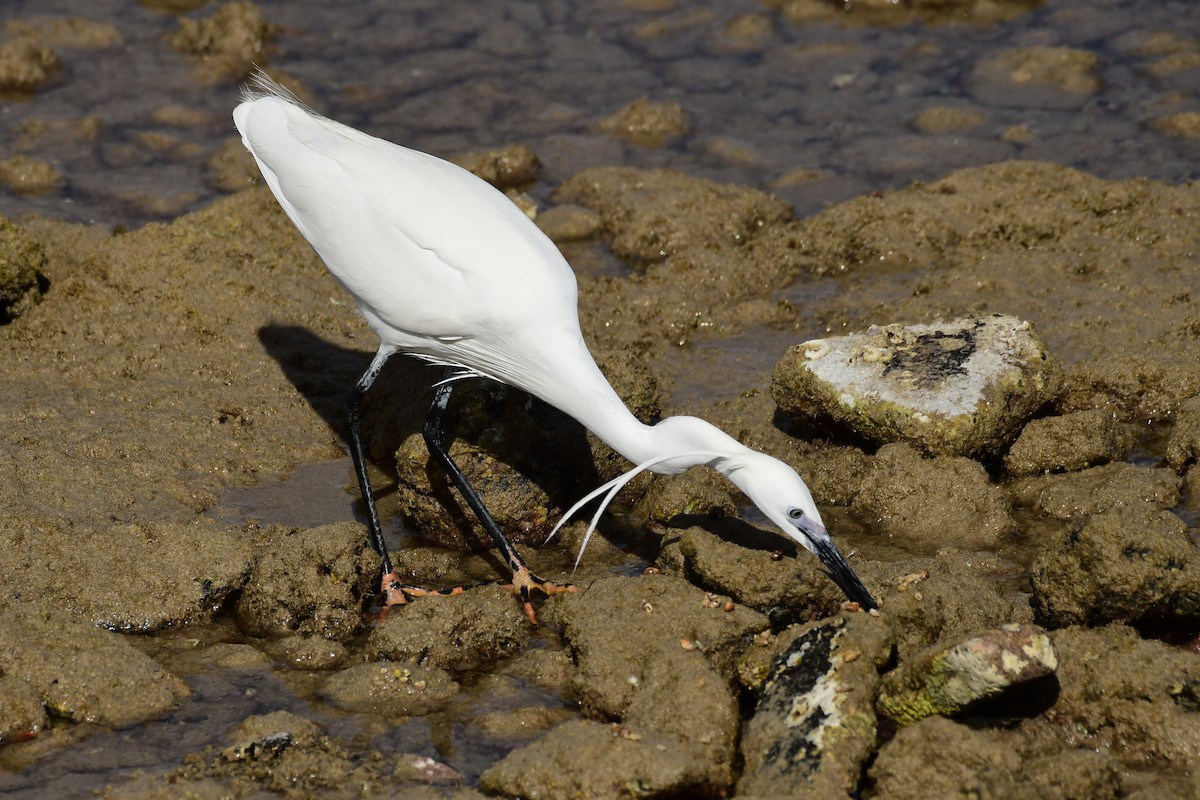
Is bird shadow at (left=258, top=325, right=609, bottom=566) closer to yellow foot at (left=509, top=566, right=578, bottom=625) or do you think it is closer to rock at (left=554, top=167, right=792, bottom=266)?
yellow foot at (left=509, top=566, right=578, bottom=625)

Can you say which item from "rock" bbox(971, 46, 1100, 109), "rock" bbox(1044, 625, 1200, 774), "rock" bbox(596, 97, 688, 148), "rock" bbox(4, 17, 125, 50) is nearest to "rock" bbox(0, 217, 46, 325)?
"rock" bbox(596, 97, 688, 148)

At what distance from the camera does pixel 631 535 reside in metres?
5.09

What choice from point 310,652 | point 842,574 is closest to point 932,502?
point 842,574

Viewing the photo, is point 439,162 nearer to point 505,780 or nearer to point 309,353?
point 309,353

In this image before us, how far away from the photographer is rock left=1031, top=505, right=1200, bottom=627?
382 centimetres

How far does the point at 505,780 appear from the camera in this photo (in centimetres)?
342

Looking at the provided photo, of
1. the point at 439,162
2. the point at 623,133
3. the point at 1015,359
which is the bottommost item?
the point at 623,133

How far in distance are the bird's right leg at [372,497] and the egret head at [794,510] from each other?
1.19 meters

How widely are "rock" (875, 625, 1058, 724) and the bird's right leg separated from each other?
1.76 m

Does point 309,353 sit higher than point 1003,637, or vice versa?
point 1003,637

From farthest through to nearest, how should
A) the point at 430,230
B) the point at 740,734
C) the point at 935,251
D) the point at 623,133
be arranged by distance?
the point at 623,133 < the point at 935,251 < the point at 430,230 < the point at 740,734

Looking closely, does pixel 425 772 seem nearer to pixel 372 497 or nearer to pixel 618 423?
pixel 618 423

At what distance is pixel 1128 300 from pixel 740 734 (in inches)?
143

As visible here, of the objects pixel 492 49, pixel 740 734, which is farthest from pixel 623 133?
pixel 740 734
